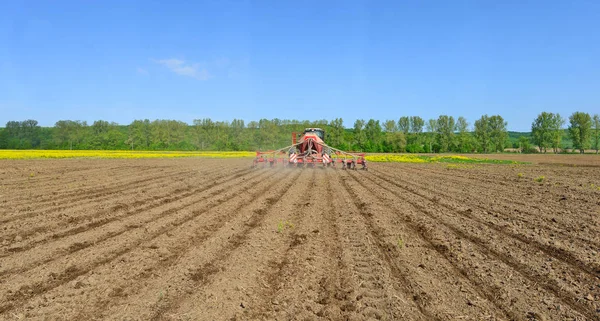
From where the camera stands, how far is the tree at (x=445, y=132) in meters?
90.9

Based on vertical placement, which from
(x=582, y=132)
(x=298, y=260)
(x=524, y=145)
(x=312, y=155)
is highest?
(x=582, y=132)

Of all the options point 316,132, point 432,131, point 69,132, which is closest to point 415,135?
point 432,131

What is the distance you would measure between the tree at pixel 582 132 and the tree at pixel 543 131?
4760mm

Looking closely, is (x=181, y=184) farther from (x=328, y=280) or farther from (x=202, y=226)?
(x=328, y=280)

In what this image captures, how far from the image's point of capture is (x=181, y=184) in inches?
590

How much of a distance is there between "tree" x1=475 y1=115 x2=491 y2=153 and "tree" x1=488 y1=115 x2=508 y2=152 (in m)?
1.18

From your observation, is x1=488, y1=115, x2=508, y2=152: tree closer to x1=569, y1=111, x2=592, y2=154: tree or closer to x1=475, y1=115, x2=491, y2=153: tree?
x1=475, y1=115, x2=491, y2=153: tree

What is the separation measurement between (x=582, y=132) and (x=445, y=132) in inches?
1212

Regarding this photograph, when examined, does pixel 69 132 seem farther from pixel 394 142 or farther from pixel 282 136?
pixel 394 142

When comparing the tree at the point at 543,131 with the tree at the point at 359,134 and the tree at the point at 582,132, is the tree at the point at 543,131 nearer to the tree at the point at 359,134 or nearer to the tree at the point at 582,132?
the tree at the point at 582,132

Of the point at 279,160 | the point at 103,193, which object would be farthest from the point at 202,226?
the point at 279,160

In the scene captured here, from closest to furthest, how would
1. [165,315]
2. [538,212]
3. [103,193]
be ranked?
1. [165,315]
2. [538,212]
3. [103,193]

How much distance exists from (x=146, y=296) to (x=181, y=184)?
37.5ft

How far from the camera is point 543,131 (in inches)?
3487
